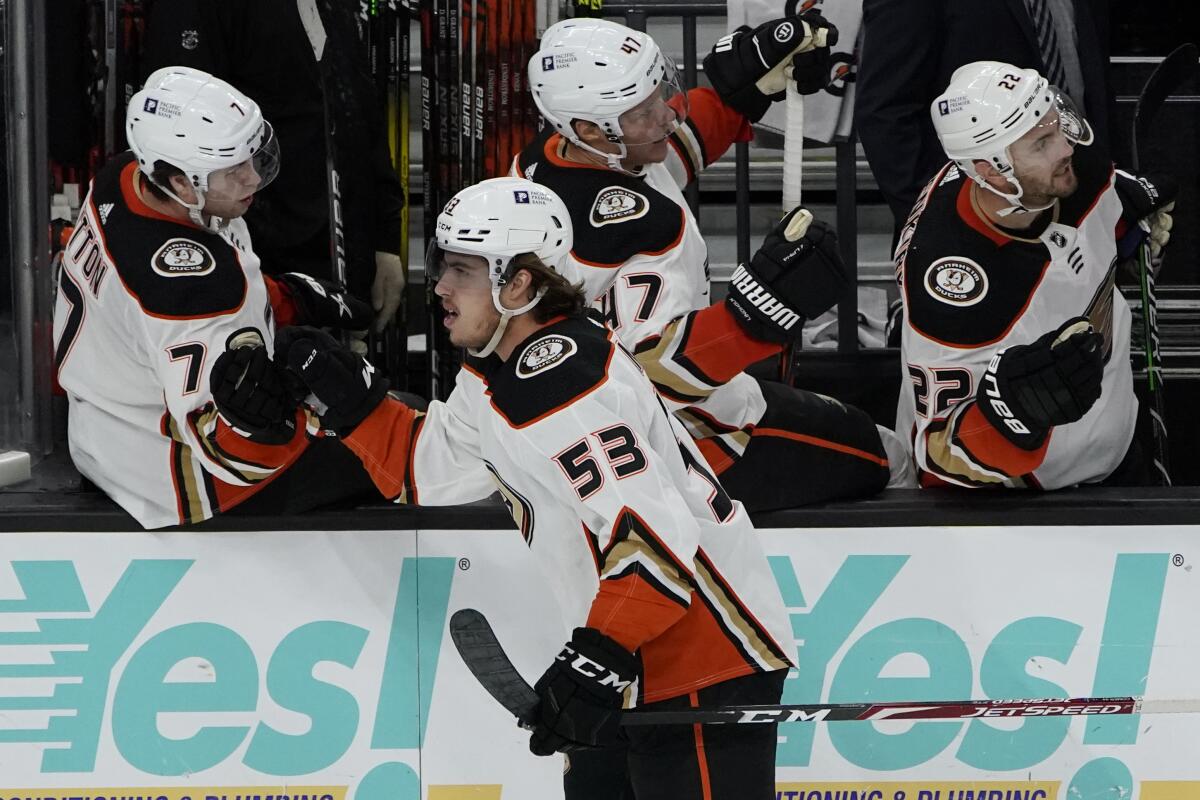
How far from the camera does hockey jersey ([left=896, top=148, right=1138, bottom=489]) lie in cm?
297

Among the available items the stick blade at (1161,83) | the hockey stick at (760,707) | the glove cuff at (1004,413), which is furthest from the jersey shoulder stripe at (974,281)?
the stick blade at (1161,83)

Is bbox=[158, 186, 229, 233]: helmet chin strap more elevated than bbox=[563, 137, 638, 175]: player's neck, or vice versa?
bbox=[563, 137, 638, 175]: player's neck

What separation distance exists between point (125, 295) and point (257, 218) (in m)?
1.04

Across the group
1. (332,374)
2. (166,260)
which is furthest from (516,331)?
(166,260)

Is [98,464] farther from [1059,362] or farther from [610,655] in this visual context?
[1059,362]

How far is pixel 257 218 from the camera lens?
12.5 feet

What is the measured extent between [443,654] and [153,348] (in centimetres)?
81

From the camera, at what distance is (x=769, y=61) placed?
3.36m

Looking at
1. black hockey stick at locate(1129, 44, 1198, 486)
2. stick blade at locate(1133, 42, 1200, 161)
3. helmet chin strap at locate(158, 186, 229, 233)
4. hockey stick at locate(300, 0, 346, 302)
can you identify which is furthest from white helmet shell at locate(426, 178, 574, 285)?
stick blade at locate(1133, 42, 1200, 161)

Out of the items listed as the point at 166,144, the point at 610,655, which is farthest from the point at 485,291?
the point at 166,144

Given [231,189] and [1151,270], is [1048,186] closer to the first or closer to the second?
[1151,270]

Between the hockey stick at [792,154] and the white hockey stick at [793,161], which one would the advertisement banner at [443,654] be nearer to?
the hockey stick at [792,154]

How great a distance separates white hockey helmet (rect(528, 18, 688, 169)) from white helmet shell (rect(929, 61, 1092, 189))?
58 cm

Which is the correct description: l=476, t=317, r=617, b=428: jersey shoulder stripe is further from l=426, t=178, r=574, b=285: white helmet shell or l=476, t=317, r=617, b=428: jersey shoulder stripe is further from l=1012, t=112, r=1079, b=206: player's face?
l=1012, t=112, r=1079, b=206: player's face
